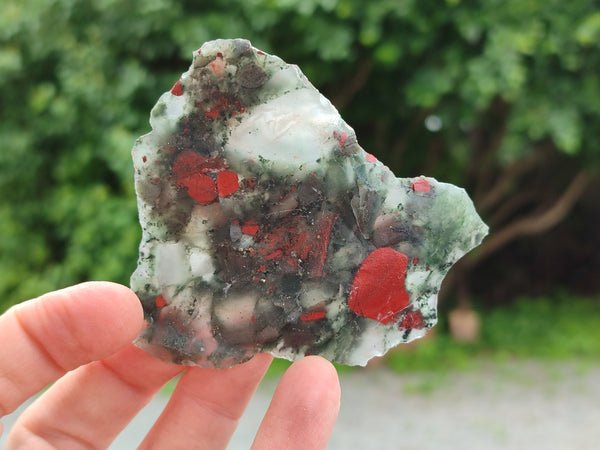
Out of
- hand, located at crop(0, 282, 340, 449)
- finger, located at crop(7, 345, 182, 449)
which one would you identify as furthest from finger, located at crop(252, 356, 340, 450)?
finger, located at crop(7, 345, 182, 449)

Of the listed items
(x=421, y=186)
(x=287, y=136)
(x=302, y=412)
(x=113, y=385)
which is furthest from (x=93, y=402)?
(x=421, y=186)

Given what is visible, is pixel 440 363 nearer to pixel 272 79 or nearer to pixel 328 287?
pixel 328 287

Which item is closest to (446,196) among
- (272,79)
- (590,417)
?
(272,79)

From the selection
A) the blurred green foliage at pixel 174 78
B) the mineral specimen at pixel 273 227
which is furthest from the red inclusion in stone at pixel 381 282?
the blurred green foliage at pixel 174 78

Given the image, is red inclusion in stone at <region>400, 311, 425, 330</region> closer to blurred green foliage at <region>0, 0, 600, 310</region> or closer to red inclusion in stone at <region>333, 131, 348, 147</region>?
red inclusion in stone at <region>333, 131, 348, 147</region>

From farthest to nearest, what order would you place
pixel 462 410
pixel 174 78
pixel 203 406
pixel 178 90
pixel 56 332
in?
pixel 462 410
pixel 174 78
pixel 203 406
pixel 178 90
pixel 56 332

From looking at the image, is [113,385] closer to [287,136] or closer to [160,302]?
[160,302]
